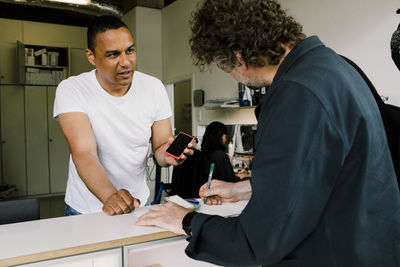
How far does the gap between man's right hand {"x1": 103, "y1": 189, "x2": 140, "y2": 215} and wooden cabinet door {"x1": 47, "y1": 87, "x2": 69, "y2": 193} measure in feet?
18.1

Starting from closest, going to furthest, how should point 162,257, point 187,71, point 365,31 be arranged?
point 162,257 < point 365,31 < point 187,71

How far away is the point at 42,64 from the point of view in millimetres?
6422

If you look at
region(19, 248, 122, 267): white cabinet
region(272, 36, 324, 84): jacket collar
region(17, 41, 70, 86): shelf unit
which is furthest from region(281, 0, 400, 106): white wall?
region(17, 41, 70, 86): shelf unit

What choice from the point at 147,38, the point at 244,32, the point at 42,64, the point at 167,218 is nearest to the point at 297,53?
the point at 244,32

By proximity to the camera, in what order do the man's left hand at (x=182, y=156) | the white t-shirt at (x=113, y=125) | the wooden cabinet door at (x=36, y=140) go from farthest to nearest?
the wooden cabinet door at (x=36, y=140) → the white t-shirt at (x=113, y=125) → the man's left hand at (x=182, y=156)

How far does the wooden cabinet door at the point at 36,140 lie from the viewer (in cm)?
623

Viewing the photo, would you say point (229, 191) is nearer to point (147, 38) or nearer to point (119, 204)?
point (119, 204)

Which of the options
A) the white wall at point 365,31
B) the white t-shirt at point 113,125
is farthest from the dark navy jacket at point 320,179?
the white wall at point 365,31

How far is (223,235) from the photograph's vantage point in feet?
2.64

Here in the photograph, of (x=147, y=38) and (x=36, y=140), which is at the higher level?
(x=147, y=38)

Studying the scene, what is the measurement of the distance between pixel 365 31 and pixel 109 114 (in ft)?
7.76

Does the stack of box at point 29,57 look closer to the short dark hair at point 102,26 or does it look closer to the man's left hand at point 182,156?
the short dark hair at point 102,26

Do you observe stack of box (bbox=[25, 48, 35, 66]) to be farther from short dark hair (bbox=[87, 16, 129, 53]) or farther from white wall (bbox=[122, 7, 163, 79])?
short dark hair (bbox=[87, 16, 129, 53])

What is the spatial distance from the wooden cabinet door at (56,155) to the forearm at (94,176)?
528 cm
